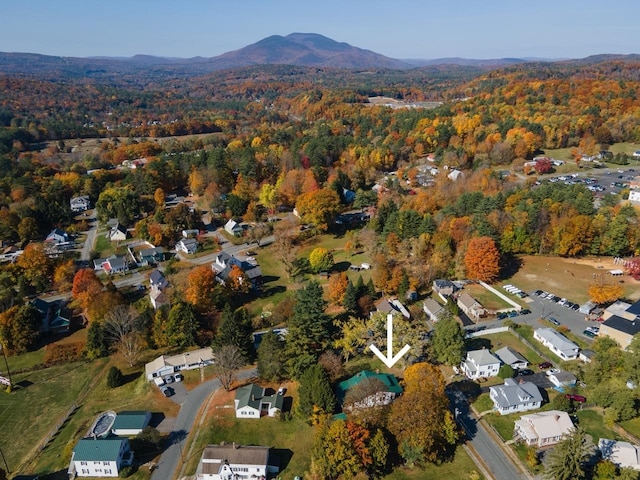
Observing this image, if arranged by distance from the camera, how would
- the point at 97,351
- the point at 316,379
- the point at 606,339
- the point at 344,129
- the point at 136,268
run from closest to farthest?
1. the point at 316,379
2. the point at 606,339
3. the point at 97,351
4. the point at 136,268
5. the point at 344,129

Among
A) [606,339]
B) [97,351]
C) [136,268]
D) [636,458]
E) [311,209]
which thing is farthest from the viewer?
[311,209]

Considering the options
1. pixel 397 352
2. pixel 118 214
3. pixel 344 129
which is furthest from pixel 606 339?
pixel 344 129

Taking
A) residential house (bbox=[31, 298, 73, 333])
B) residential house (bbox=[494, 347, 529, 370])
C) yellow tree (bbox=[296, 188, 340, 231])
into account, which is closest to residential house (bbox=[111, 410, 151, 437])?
residential house (bbox=[31, 298, 73, 333])

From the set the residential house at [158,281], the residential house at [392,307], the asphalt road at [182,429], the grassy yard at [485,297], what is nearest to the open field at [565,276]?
the grassy yard at [485,297]

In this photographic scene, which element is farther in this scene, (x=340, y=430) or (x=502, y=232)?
(x=502, y=232)

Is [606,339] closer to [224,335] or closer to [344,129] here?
[224,335]
